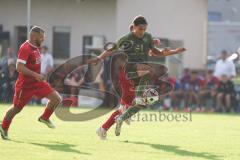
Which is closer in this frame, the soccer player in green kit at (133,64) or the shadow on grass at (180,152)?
the shadow on grass at (180,152)

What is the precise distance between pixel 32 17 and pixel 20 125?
15.3m

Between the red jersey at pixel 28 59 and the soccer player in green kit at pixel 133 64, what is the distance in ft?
2.88

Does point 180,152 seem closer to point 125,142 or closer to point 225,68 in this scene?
point 125,142

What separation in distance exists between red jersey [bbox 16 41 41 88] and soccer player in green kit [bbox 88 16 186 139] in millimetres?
877

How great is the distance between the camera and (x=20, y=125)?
1501 centimetres

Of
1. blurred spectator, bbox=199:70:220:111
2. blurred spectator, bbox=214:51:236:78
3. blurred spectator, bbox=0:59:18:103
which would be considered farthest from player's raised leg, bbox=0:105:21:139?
blurred spectator, bbox=214:51:236:78

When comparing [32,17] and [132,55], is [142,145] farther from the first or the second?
[32,17]

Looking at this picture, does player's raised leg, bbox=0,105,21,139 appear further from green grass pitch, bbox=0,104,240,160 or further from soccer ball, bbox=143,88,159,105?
soccer ball, bbox=143,88,159,105

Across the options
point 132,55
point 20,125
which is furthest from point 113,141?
point 20,125

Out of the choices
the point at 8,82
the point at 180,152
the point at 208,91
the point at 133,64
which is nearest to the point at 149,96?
the point at 133,64

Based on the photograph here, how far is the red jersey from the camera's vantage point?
38.5 feet

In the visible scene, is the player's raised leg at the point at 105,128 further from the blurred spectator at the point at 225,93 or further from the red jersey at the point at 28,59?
the blurred spectator at the point at 225,93

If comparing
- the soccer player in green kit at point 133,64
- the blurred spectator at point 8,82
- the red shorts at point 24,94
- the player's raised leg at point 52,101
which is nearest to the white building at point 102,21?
the blurred spectator at point 8,82

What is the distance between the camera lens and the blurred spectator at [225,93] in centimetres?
2426
